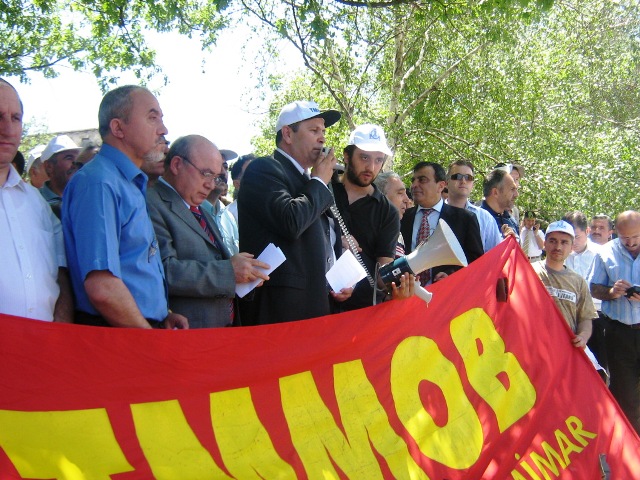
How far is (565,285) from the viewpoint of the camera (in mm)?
5953

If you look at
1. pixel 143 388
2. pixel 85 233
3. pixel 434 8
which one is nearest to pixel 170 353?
pixel 143 388

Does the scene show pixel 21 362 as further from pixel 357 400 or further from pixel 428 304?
pixel 428 304

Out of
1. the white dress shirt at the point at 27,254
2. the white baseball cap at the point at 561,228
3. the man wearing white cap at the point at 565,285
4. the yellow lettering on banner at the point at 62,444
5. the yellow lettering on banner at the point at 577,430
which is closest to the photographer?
the yellow lettering on banner at the point at 62,444

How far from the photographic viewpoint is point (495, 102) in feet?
54.2

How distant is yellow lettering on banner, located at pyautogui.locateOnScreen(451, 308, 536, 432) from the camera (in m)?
4.24

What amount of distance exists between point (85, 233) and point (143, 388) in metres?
0.65

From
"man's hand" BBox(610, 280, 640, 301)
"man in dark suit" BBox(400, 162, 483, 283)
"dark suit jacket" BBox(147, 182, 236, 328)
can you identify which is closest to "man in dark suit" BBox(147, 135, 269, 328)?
"dark suit jacket" BBox(147, 182, 236, 328)

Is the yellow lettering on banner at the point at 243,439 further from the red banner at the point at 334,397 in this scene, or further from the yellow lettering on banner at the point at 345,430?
the yellow lettering on banner at the point at 345,430

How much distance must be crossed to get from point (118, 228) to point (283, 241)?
1206mm

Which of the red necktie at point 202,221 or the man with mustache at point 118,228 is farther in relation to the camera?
the red necktie at point 202,221

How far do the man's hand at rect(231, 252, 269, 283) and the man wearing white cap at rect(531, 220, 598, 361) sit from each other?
315 cm

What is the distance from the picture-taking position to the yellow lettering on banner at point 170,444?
276cm

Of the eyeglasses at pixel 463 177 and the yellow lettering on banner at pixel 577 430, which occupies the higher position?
the eyeglasses at pixel 463 177

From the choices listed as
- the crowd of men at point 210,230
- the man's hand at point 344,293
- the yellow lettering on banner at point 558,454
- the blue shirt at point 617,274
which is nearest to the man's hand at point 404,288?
the crowd of men at point 210,230
